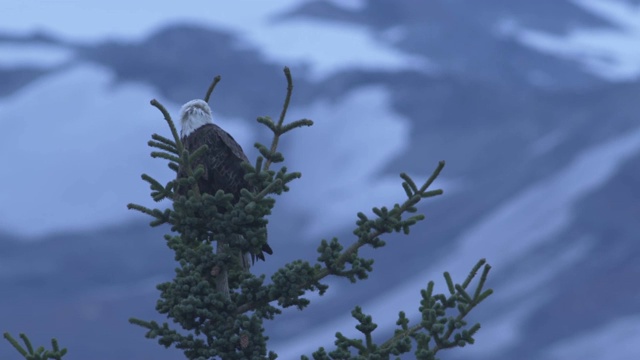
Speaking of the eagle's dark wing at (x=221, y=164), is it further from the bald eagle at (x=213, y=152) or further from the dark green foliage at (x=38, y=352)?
the dark green foliage at (x=38, y=352)

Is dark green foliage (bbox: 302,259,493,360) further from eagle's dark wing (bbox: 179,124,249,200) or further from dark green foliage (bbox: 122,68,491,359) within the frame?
eagle's dark wing (bbox: 179,124,249,200)

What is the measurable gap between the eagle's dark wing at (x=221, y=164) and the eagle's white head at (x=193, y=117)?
0.16m

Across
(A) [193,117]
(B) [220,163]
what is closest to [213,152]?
(B) [220,163]

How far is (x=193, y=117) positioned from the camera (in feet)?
29.2

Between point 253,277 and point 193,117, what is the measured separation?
2204 millimetres

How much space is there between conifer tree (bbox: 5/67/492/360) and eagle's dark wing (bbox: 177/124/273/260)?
3.39 ft

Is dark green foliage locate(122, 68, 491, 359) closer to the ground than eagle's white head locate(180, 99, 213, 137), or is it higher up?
closer to the ground

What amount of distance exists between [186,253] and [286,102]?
1570 millimetres

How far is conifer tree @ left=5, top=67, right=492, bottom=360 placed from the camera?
6.95m

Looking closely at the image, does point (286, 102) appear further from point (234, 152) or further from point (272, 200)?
point (234, 152)

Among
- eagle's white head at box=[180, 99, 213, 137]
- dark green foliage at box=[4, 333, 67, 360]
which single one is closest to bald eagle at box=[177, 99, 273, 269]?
eagle's white head at box=[180, 99, 213, 137]

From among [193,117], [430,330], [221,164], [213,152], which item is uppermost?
[193,117]

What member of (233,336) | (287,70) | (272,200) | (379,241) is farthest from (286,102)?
(233,336)

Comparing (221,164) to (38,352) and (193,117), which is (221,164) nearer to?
(193,117)
